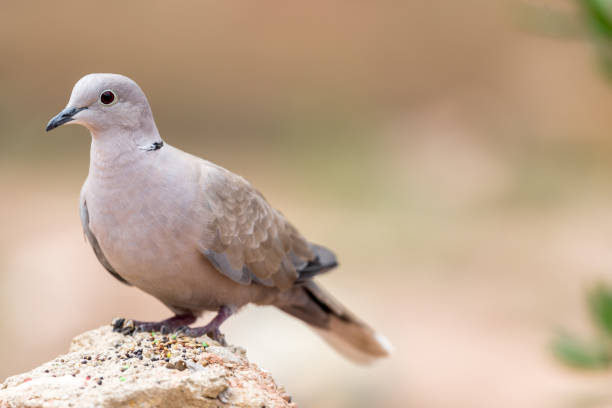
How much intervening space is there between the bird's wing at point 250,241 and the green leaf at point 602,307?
1516 millimetres

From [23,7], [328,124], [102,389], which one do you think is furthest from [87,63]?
[102,389]

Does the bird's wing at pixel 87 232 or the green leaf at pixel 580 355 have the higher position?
the green leaf at pixel 580 355

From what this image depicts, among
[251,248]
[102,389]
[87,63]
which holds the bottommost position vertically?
[102,389]

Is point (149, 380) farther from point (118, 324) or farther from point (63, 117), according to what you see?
point (63, 117)

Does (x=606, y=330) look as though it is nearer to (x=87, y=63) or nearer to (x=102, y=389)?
(x=102, y=389)

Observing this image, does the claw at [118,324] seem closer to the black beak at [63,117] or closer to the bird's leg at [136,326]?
the bird's leg at [136,326]

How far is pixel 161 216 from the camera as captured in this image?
3.31 m

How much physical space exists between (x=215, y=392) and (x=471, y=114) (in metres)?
11.4

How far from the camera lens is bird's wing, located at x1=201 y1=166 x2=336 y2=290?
11.6 ft

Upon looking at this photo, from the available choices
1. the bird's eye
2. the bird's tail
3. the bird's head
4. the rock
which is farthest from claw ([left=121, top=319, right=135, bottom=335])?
the bird's tail

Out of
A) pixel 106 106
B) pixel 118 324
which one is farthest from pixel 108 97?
pixel 118 324

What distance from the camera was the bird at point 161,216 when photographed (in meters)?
3.30

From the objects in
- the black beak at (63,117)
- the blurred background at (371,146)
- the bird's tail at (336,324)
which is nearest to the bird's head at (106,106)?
the black beak at (63,117)

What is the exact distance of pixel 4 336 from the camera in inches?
317
